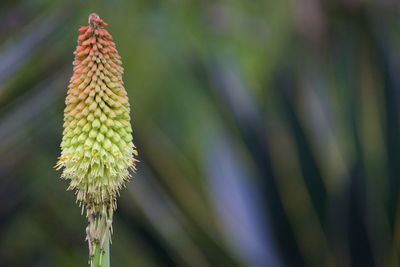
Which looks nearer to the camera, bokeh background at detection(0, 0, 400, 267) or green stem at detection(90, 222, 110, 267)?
green stem at detection(90, 222, 110, 267)

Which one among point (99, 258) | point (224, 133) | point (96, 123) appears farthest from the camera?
point (224, 133)

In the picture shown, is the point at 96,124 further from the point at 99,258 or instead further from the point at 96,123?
the point at 99,258

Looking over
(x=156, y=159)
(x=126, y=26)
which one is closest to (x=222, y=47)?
(x=126, y=26)

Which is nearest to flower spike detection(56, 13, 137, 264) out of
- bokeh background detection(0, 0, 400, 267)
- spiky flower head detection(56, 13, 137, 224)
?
spiky flower head detection(56, 13, 137, 224)

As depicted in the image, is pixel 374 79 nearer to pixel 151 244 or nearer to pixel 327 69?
pixel 327 69

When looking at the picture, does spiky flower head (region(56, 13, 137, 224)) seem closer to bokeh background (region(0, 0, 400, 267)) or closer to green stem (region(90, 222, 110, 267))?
green stem (region(90, 222, 110, 267))

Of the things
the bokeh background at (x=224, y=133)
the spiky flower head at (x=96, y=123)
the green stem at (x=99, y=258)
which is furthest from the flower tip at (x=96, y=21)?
the bokeh background at (x=224, y=133)

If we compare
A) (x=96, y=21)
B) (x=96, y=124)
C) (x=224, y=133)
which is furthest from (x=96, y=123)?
(x=224, y=133)
